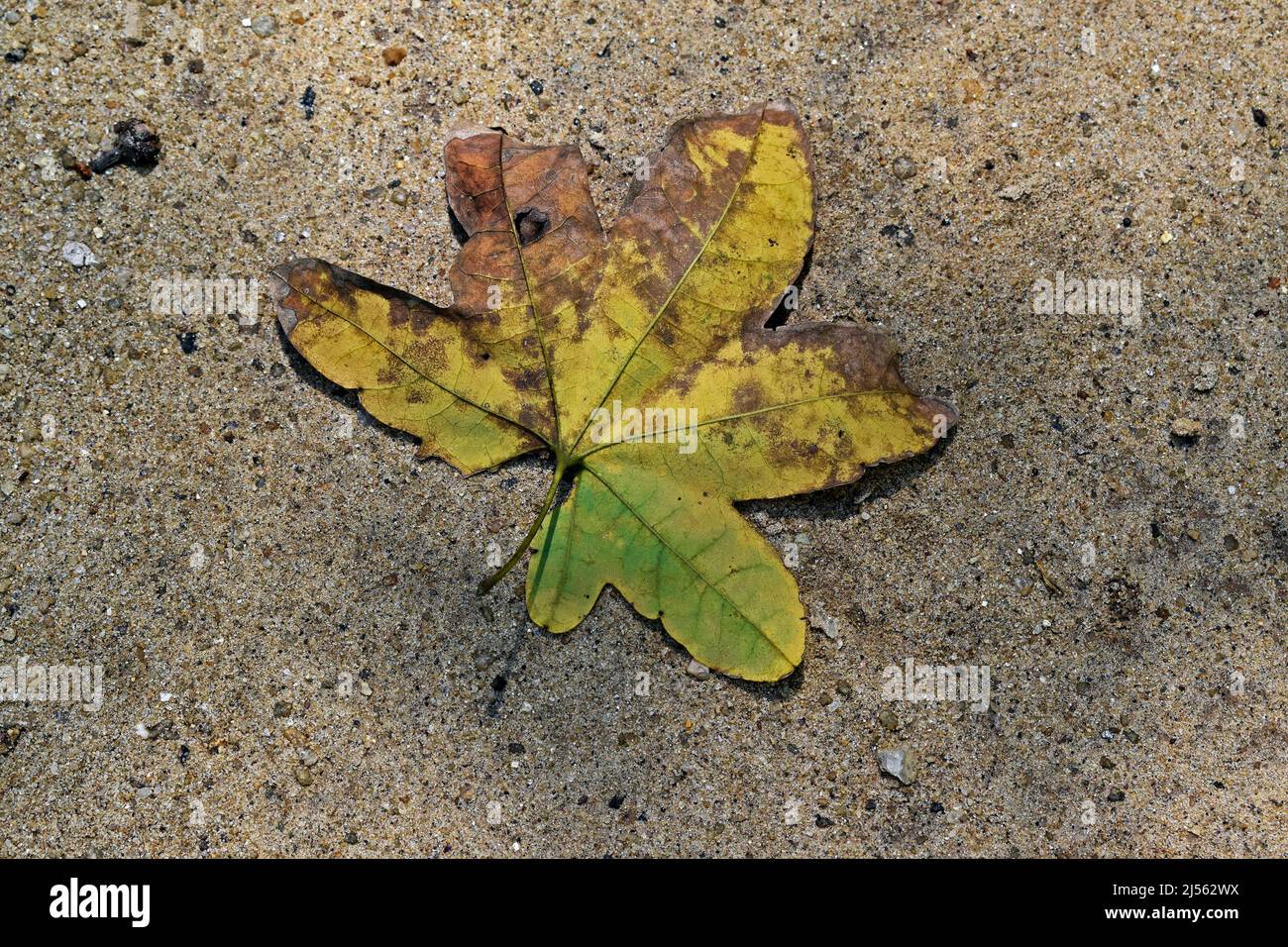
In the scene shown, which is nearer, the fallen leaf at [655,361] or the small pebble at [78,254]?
the fallen leaf at [655,361]

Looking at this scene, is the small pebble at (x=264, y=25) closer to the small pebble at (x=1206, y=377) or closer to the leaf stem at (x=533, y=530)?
the leaf stem at (x=533, y=530)
